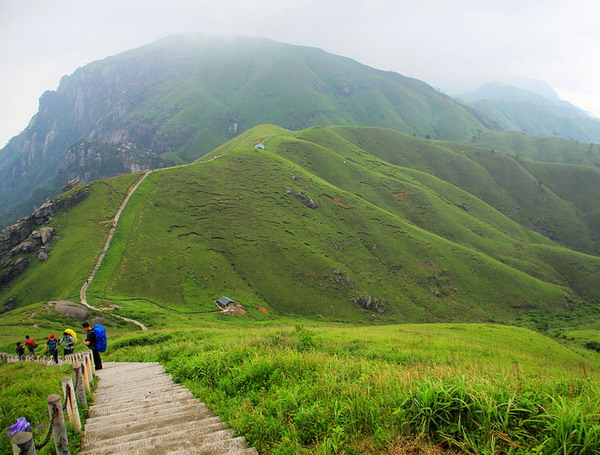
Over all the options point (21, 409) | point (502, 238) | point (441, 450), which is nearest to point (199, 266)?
point (21, 409)

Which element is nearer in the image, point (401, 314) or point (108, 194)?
Answer: point (401, 314)

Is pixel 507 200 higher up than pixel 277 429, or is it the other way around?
pixel 277 429

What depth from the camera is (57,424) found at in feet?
15.1

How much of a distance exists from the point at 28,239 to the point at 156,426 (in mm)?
83447

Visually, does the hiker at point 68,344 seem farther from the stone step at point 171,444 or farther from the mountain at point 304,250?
the mountain at point 304,250

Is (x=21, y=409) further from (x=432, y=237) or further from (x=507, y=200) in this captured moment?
(x=507, y=200)

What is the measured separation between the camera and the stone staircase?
16.9 ft

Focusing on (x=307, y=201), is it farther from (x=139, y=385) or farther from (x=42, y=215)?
(x=139, y=385)

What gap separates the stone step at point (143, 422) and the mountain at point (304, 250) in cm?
3946

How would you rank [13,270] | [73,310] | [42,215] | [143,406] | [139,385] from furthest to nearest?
[42,215] < [13,270] < [73,310] < [139,385] < [143,406]

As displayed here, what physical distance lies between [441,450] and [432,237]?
3913 inches

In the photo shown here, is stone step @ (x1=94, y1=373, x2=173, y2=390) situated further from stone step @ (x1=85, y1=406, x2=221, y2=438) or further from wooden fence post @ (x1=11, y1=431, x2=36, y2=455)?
wooden fence post @ (x1=11, y1=431, x2=36, y2=455)

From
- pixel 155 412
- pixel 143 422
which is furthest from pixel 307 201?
pixel 143 422

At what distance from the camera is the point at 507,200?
154 meters
